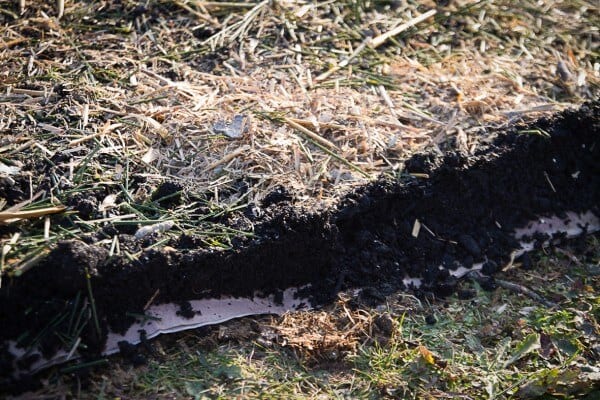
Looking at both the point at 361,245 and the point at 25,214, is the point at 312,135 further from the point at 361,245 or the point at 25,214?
the point at 25,214

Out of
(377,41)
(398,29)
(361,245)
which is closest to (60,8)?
(377,41)

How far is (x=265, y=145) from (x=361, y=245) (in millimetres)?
715

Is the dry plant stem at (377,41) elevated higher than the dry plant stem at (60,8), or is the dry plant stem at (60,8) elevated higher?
the dry plant stem at (60,8)

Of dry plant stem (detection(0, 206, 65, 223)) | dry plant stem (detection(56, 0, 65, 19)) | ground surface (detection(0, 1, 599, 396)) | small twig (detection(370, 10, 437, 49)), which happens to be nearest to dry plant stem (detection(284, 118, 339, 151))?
ground surface (detection(0, 1, 599, 396))

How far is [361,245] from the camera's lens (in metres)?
3.70

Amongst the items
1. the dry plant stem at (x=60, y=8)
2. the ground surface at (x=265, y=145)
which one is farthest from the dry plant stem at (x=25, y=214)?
the dry plant stem at (x=60, y=8)

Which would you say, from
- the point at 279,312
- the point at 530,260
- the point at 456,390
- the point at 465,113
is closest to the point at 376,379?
the point at 456,390

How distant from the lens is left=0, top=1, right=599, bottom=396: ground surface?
325cm

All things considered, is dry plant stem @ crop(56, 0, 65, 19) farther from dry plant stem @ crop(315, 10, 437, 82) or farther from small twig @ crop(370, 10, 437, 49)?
small twig @ crop(370, 10, 437, 49)

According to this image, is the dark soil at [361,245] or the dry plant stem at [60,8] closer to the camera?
the dark soil at [361,245]

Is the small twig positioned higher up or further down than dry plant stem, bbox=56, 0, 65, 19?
further down

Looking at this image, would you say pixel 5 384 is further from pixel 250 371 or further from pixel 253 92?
pixel 253 92

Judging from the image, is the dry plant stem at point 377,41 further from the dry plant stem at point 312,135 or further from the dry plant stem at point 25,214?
the dry plant stem at point 25,214

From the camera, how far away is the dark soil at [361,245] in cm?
301
